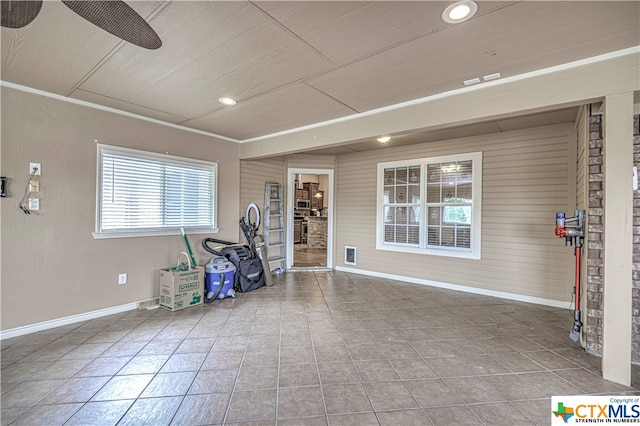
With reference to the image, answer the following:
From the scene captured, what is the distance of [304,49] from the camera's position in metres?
2.20

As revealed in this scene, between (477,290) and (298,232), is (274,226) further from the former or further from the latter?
(298,232)

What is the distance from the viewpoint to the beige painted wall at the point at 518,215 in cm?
396

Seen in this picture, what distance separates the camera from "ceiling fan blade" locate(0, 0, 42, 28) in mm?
1484

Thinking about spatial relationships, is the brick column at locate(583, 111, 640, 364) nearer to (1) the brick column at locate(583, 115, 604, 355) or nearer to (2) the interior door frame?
(1) the brick column at locate(583, 115, 604, 355)

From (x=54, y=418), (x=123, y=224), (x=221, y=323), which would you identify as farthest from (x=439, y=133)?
(x=54, y=418)

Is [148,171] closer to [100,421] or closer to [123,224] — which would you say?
[123,224]

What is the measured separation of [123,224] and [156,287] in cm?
98

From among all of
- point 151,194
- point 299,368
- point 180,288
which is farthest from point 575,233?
point 151,194

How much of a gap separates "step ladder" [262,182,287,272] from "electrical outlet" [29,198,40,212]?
10.8 feet

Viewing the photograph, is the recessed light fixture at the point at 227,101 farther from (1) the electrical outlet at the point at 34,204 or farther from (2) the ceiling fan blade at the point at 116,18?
(1) the electrical outlet at the point at 34,204

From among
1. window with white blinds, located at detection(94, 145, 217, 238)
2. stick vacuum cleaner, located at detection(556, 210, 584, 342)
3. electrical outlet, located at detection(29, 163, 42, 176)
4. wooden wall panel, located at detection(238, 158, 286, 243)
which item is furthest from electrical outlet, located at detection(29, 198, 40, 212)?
stick vacuum cleaner, located at detection(556, 210, 584, 342)

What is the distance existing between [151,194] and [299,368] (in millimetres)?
3100

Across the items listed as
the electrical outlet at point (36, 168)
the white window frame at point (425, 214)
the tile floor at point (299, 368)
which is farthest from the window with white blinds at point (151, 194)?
the white window frame at point (425, 214)

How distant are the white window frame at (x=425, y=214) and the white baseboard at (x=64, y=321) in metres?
4.26
